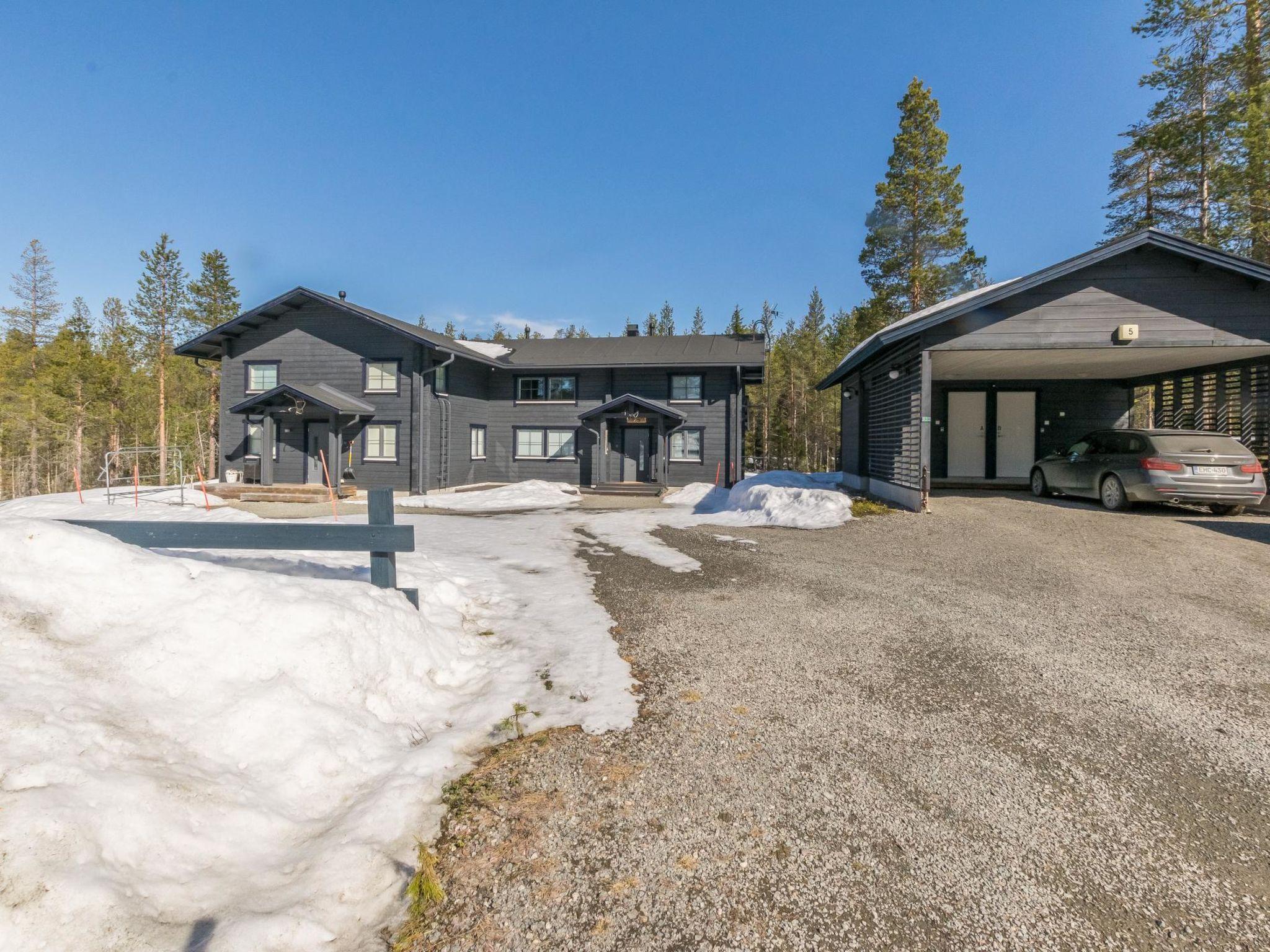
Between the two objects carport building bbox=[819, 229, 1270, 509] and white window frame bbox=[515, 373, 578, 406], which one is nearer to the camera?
carport building bbox=[819, 229, 1270, 509]

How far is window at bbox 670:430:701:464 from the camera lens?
69.5 ft

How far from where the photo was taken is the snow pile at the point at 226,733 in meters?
1.64

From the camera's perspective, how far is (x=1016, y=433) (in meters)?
A: 14.7

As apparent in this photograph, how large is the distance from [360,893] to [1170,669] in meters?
5.01

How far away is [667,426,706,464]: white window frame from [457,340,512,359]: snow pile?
8.38 metres

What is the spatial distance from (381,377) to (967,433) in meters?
19.2

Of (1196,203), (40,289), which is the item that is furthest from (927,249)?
(40,289)

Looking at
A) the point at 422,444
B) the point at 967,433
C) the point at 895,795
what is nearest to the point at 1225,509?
the point at 967,433

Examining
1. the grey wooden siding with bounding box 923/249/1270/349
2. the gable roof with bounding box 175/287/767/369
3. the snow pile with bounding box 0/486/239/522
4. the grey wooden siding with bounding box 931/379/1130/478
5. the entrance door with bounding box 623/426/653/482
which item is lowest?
the snow pile with bounding box 0/486/239/522

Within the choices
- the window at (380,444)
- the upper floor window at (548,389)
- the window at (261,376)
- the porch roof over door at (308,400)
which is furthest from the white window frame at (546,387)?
the window at (261,376)

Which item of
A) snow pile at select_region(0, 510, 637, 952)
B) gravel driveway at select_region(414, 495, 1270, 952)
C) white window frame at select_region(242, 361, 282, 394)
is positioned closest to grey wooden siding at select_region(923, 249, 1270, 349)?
gravel driveway at select_region(414, 495, 1270, 952)

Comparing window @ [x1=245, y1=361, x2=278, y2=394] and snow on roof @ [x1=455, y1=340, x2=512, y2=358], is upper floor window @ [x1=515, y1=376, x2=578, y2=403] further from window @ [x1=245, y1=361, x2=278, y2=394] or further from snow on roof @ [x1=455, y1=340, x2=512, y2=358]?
window @ [x1=245, y1=361, x2=278, y2=394]

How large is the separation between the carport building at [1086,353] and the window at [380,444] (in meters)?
15.6

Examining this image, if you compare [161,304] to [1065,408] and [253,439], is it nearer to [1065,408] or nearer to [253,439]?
[253,439]
